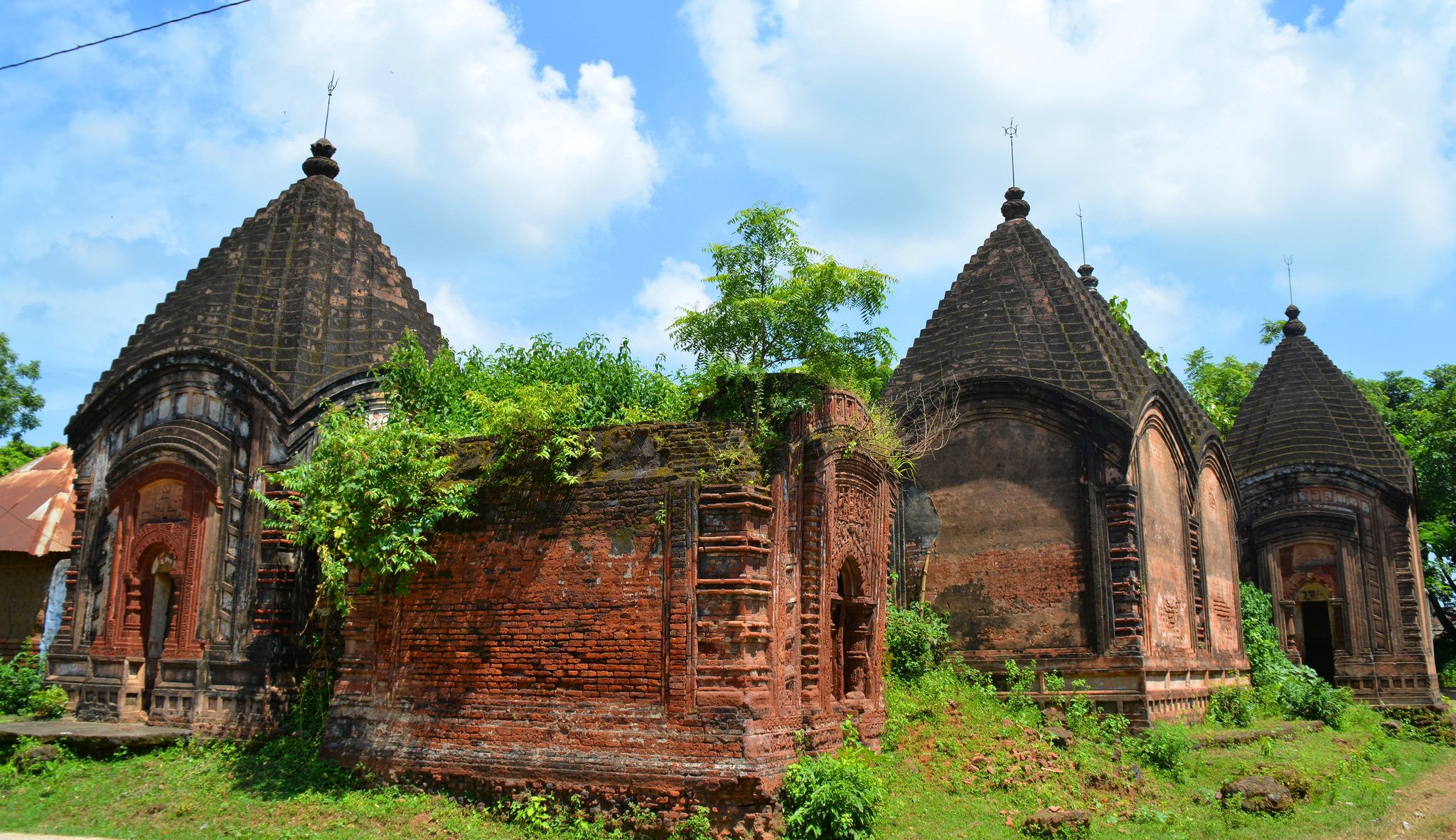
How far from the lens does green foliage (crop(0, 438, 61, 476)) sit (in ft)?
78.7

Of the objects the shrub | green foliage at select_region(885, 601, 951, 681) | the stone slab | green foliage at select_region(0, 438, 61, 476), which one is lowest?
the stone slab

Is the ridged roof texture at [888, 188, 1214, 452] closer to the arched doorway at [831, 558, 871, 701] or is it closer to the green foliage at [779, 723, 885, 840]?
the arched doorway at [831, 558, 871, 701]

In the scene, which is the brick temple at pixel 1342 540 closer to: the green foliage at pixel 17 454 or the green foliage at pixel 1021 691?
the green foliage at pixel 1021 691

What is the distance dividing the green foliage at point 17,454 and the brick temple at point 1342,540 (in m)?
24.6

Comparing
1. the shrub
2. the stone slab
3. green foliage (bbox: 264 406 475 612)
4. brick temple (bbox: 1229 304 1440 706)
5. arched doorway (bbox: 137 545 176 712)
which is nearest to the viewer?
green foliage (bbox: 264 406 475 612)

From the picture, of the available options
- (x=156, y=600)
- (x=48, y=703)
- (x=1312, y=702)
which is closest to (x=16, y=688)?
(x=48, y=703)

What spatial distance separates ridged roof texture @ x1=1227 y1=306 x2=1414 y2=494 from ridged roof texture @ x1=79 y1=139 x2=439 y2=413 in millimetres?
16569

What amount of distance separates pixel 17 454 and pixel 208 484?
14992mm

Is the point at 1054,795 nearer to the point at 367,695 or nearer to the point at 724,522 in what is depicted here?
the point at 724,522

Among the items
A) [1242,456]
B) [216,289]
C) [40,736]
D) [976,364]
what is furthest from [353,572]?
[1242,456]

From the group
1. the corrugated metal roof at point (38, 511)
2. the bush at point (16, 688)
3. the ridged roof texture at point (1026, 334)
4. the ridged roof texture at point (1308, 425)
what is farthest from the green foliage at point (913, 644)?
the corrugated metal roof at point (38, 511)

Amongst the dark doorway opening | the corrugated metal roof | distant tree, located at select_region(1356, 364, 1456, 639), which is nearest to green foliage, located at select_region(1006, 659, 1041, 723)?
the dark doorway opening

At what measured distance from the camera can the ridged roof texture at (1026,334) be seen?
14984mm

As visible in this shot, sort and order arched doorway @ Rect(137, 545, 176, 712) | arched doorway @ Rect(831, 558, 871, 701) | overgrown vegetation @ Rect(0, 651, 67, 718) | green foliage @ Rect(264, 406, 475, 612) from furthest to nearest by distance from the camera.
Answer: arched doorway @ Rect(137, 545, 176, 712)
overgrown vegetation @ Rect(0, 651, 67, 718)
arched doorway @ Rect(831, 558, 871, 701)
green foliage @ Rect(264, 406, 475, 612)
